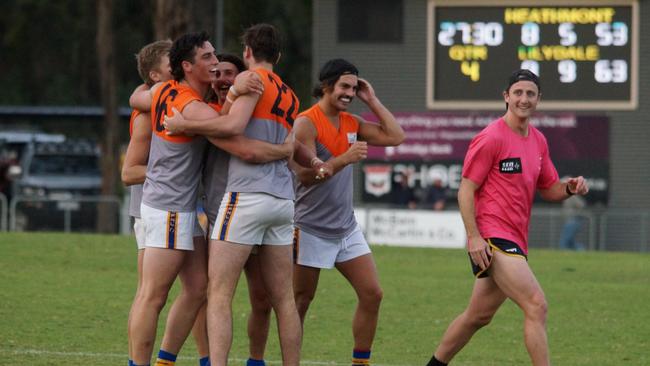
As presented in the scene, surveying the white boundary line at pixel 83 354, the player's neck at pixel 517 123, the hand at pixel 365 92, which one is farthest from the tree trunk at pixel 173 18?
the player's neck at pixel 517 123

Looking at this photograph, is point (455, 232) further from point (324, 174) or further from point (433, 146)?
point (324, 174)

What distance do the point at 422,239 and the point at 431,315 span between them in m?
12.0

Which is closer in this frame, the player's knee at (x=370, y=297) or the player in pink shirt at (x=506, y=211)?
the player in pink shirt at (x=506, y=211)

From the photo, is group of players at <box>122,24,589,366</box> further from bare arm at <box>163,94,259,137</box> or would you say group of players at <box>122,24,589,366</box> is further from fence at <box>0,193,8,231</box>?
fence at <box>0,193,8,231</box>

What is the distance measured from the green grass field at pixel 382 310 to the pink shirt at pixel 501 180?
225 cm

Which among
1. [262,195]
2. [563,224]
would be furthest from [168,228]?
[563,224]

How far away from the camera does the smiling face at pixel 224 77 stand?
8672mm

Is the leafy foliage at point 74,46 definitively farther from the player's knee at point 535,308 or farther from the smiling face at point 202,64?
the player's knee at point 535,308

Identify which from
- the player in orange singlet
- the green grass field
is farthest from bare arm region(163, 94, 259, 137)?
the green grass field

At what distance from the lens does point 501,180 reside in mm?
8773

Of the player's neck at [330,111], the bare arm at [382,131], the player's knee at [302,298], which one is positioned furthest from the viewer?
the bare arm at [382,131]

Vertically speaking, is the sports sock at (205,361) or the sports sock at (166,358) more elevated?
the sports sock at (166,358)

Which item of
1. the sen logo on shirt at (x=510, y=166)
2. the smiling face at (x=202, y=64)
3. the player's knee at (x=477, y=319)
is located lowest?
the player's knee at (x=477, y=319)

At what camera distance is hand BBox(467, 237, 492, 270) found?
8633 mm
